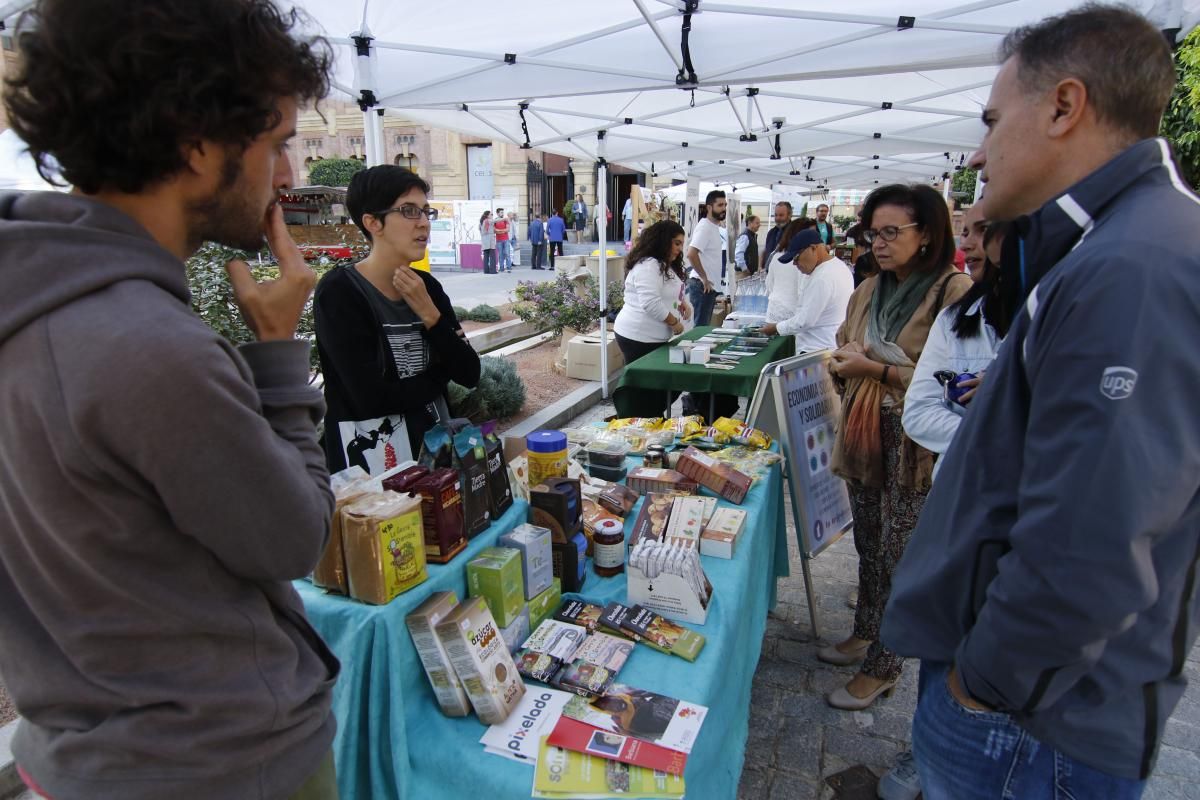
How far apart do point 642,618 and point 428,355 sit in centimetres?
125

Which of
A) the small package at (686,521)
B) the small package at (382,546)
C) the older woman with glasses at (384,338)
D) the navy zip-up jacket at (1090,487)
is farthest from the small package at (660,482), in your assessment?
the navy zip-up jacket at (1090,487)

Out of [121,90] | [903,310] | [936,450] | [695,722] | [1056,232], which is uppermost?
[121,90]

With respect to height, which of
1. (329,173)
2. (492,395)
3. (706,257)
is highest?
(329,173)

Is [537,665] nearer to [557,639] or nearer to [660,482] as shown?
[557,639]

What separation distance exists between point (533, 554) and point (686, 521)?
24.7 inches

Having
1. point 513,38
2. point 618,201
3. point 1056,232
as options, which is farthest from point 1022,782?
point 618,201

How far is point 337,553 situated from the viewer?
1369mm

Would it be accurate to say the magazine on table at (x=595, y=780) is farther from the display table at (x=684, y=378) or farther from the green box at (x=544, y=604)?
the display table at (x=684, y=378)

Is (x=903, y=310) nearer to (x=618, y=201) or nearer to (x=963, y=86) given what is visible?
A: (x=963, y=86)

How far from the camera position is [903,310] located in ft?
8.41

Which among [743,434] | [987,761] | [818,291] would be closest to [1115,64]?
[987,761]

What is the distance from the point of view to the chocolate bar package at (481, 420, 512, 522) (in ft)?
5.42

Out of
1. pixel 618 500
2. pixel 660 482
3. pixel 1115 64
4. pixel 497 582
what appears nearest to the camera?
pixel 1115 64

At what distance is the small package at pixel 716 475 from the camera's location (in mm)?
2402
